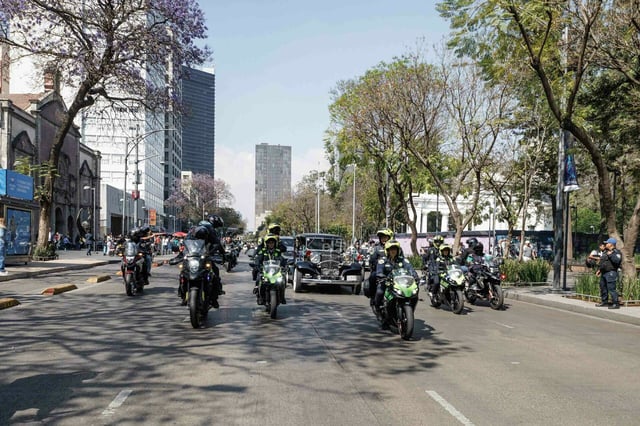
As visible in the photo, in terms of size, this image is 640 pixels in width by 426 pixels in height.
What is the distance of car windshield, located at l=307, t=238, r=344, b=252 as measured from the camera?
19.5 meters

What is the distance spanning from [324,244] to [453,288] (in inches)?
271

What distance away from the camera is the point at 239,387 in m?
6.16

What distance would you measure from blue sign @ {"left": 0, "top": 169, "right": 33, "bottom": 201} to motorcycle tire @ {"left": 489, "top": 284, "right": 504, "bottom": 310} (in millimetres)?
17852

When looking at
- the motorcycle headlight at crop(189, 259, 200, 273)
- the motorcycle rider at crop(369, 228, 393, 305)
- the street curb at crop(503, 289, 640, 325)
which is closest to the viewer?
the motorcycle headlight at crop(189, 259, 200, 273)

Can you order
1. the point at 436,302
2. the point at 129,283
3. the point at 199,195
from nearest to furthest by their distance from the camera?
the point at 436,302 → the point at 129,283 → the point at 199,195

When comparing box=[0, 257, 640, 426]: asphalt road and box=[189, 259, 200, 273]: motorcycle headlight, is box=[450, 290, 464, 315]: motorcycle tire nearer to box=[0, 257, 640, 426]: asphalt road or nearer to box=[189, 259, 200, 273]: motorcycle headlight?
box=[0, 257, 640, 426]: asphalt road

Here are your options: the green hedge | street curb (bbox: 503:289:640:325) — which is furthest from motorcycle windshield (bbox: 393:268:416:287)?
the green hedge

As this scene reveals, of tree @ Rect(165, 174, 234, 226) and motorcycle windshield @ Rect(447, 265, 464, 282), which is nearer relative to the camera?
motorcycle windshield @ Rect(447, 265, 464, 282)

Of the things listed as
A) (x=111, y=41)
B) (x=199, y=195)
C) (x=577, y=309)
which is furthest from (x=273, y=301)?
(x=199, y=195)

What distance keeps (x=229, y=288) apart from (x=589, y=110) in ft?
46.6

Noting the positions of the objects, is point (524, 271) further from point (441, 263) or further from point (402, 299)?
point (402, 299)

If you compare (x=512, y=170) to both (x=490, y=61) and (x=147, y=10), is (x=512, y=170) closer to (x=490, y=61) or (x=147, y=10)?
(x=490, y=61)

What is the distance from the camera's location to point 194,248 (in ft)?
33.0

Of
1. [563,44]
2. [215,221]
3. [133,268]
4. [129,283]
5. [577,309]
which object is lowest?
[577,309]
